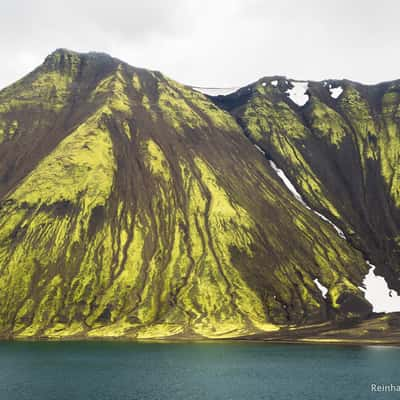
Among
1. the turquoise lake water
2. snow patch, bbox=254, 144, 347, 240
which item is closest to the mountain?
snow patch, bbox=254, 144, 347, 240

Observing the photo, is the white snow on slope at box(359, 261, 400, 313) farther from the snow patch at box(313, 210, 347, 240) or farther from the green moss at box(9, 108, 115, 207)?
the green moss at box(9, 108, 115, 207)

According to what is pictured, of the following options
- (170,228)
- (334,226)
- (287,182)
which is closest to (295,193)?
(287,182)

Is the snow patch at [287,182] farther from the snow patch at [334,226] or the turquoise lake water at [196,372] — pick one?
A: the turquoise lake water at [196,372]

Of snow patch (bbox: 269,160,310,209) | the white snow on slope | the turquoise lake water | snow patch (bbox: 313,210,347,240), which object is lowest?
the turquoise lake water

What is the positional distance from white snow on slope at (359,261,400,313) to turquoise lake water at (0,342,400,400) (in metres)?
37.2

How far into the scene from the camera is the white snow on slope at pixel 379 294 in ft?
450

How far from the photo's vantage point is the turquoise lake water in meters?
59.2

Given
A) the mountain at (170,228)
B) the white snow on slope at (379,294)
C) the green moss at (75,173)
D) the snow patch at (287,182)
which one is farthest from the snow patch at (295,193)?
the green moss at (75,173)

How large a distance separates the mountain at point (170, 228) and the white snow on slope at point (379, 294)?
2411 mm

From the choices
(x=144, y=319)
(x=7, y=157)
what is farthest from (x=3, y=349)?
(x=7, y=157)

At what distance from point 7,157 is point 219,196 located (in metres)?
74.0

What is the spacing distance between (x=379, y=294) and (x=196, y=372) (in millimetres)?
85811

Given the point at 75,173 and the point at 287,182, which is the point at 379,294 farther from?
the point at 75,173

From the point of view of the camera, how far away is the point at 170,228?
506ft
